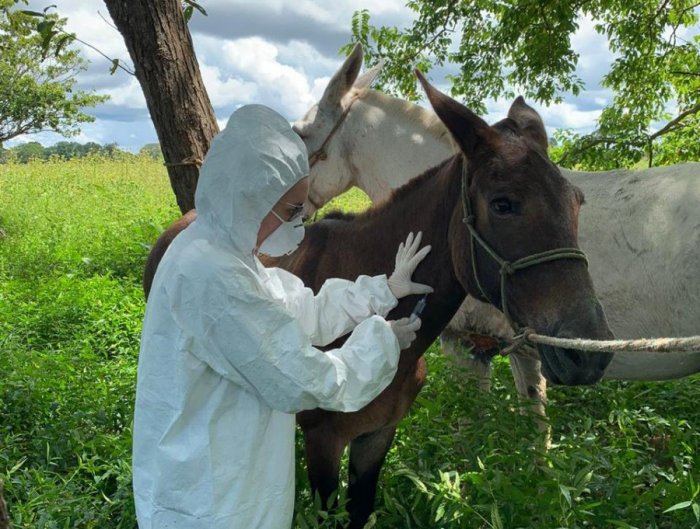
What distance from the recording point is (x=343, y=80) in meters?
4.67

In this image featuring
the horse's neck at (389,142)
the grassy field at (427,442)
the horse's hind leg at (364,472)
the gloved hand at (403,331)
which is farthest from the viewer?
the horse's neck at (389,142)

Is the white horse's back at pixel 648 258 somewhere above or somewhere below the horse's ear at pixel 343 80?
below

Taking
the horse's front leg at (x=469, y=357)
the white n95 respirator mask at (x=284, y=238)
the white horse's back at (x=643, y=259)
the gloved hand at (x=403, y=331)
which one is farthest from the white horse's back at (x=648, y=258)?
the white n95 respirator mask at (x=284, y=238)

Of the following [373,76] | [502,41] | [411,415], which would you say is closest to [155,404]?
[411,415]

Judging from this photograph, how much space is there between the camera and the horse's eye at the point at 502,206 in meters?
2.12

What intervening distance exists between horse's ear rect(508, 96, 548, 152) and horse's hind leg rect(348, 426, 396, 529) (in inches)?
58.5

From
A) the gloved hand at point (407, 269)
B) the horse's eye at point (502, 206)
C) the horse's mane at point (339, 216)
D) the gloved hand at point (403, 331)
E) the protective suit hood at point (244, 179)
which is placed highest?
the protective suit hood at point (244, 179)

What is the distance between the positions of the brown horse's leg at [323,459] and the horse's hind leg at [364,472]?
0.26m

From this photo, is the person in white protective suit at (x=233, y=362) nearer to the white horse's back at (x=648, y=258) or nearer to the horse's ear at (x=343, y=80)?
the white horse's back at (x=648, y=258)

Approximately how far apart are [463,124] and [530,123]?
42 centimetres

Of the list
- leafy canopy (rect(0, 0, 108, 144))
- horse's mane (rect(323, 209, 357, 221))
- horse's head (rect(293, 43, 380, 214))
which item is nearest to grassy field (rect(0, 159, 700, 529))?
horse's mane (rect(323, 209, 357, 221))

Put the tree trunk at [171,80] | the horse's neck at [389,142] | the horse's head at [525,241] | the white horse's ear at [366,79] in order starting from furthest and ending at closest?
the white horse's ear at [366,79] < the horse's neck at [389,142] < the tree trunk at [171,80] < the horse's head at [525,241]

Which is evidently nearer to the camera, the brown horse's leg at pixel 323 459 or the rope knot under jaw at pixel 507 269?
the rope knot under jaw at pixel 507 269

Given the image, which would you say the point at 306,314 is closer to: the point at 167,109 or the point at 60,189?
the point at 167,109
